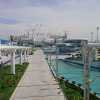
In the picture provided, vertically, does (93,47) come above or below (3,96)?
above

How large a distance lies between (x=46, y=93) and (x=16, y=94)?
2374 mm

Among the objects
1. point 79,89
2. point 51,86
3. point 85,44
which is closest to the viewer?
point 85,44

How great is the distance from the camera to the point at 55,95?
78.8 feet

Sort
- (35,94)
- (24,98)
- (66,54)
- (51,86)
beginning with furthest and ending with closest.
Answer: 1. (66,54)
2. (51,86)
3. (35,94)
4. (24,98)

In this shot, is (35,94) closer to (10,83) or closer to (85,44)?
(10,83)

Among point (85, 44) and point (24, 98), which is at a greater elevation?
point (85, 44)

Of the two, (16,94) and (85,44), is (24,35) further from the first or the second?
(85,44)

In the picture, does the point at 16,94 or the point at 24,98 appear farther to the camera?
the point at 16,94

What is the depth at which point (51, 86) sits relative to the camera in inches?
1123

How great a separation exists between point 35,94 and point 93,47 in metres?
11.8

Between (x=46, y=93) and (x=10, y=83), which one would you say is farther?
(x=10, y=83)

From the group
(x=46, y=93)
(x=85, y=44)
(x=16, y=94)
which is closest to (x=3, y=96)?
(x=16, y=94)

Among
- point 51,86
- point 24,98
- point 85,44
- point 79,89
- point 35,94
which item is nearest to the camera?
point 85,44

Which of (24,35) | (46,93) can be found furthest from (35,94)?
(24,35)
